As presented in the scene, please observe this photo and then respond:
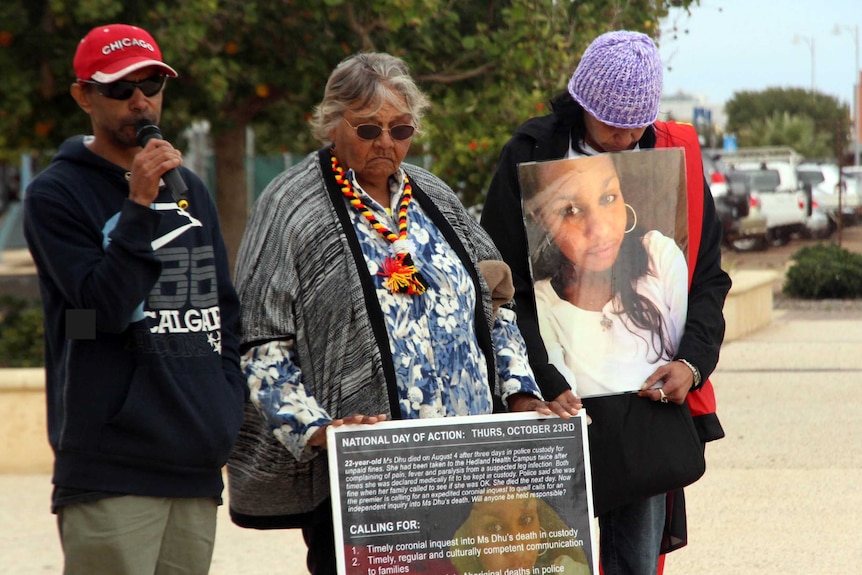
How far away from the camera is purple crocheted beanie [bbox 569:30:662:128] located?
3234mm

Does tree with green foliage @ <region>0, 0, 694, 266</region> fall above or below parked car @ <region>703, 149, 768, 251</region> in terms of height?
above

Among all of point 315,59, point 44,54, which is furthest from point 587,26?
point 44,54

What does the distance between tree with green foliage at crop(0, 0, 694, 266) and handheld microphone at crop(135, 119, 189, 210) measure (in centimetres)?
525

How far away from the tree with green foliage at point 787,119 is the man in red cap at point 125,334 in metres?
42.8

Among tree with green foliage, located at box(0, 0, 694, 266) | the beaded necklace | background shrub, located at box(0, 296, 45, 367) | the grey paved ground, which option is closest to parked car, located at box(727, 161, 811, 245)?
the grey paved ground

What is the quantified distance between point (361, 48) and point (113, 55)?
20.0ft

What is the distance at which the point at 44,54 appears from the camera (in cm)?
885

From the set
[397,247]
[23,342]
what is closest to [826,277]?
[23,342]

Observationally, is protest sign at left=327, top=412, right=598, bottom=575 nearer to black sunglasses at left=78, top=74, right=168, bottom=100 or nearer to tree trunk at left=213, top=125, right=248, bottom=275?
black sunglasses at left=78, top=74, right=168, bottom=100

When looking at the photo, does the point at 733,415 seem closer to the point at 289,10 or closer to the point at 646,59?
the point at 289,10

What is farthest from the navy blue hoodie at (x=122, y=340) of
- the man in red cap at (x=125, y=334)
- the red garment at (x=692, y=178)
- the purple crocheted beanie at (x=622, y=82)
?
the red garment at (x=692, y=178)

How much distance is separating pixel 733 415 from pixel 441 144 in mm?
2747

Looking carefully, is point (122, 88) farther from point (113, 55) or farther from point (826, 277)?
point (826, 277)

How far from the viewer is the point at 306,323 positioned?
114 inches
